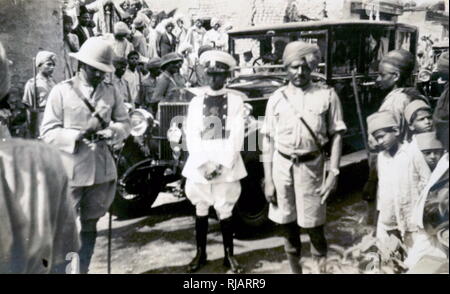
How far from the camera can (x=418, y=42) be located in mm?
3479

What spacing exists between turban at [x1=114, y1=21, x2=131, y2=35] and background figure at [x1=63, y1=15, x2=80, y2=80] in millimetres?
330

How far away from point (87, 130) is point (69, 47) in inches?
36.4

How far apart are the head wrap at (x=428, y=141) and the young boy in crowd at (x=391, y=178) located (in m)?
0.10

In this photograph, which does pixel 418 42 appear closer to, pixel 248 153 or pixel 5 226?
pixel 248 153

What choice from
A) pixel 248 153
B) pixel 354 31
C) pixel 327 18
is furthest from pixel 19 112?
pixel 354 31

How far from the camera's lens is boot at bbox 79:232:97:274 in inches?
132

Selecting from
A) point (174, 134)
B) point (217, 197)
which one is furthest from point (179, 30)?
point (217, 197)

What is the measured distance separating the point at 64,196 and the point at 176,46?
259 centimetres

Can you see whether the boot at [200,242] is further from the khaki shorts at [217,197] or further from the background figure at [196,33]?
the background figure at [196,33]

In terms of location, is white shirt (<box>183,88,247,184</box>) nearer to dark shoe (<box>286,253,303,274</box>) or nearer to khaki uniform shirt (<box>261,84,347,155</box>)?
khaki uniform shirt (<box>261,84,347,155</box>)

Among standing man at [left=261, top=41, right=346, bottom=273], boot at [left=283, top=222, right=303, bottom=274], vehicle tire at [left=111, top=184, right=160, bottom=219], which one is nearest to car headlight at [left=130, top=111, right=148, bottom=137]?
vehicle tire at [left=111, top=184, right=160, bottom=219]

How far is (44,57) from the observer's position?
359 centimetres

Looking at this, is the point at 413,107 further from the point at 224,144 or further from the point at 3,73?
the point at 3,73

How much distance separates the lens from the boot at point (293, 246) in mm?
3172
